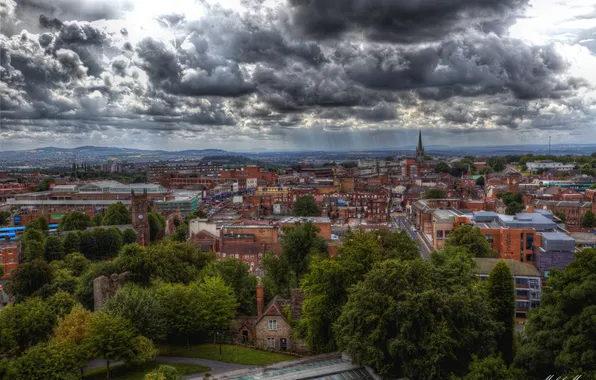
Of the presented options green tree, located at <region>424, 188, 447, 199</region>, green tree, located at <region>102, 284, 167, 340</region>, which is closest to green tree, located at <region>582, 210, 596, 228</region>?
green tree, located at <region>424, 188, 447, 199</region>

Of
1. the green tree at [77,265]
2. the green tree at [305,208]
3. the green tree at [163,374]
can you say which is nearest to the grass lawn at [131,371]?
the green tree at [163,374]

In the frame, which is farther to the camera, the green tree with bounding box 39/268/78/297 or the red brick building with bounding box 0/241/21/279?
the red brick building with bounding box 0/241/21/279

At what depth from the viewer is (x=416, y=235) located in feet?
242

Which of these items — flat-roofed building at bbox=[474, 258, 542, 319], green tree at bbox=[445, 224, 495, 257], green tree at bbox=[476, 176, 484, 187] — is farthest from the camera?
green tree at bbox=[476, 176, 484, 187]

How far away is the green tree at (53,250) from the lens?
191 ft

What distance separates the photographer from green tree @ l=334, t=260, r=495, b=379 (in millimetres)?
20484

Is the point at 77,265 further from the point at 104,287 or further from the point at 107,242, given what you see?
the point at 104,287

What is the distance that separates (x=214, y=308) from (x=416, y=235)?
1969 inches

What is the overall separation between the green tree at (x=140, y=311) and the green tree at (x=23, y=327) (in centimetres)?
393

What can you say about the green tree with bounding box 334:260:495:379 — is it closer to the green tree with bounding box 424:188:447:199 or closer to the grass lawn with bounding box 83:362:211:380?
the grass lawn with bounding box 83:362:211:380

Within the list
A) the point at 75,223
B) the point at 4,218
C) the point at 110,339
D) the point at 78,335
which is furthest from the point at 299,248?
the point at 4,218

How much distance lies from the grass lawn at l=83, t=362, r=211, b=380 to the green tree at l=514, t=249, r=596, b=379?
16.9 meters

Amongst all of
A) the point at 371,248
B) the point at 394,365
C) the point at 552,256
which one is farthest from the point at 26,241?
the point at 552,256

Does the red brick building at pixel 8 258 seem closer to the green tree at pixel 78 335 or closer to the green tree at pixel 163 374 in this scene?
the green tree at pixel 78 335
